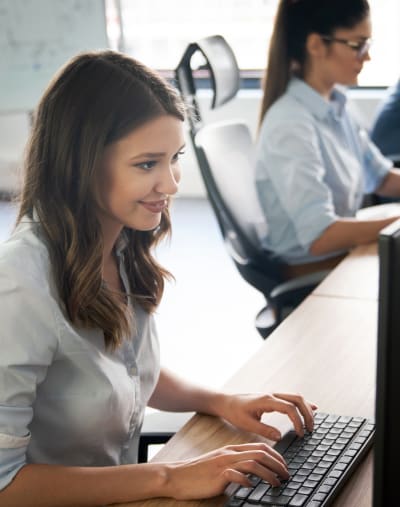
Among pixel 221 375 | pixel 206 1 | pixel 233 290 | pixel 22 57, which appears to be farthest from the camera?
pixel 206 1

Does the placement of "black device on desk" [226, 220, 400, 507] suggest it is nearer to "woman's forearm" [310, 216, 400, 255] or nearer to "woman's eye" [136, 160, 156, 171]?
"woman's eye" [136, 160, 156, 171]

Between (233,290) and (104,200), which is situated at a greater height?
(104,200)

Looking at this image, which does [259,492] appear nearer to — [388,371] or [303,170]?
[388,371]

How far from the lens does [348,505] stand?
103 cm

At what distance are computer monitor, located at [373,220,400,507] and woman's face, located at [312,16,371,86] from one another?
1.69 meters

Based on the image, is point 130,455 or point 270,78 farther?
point 270,78

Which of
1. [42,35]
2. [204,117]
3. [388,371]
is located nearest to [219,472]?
[388,371]

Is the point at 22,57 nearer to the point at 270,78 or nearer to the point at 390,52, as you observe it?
the point at 390,52

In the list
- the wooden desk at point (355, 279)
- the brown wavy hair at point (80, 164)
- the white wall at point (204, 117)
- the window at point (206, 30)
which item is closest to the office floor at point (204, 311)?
the white wall at point (204, 117)

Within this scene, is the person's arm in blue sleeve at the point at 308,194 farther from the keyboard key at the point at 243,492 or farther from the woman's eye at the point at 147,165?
the keyboard key at the point at 243,492

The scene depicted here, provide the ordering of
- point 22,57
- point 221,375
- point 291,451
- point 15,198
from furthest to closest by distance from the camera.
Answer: point 22,57 → point 221,375 → point 15,198 → point 291,451

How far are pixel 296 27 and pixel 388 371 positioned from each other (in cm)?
177

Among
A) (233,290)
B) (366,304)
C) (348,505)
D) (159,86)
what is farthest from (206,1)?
(348,505)

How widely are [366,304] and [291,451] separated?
0.66 meters
